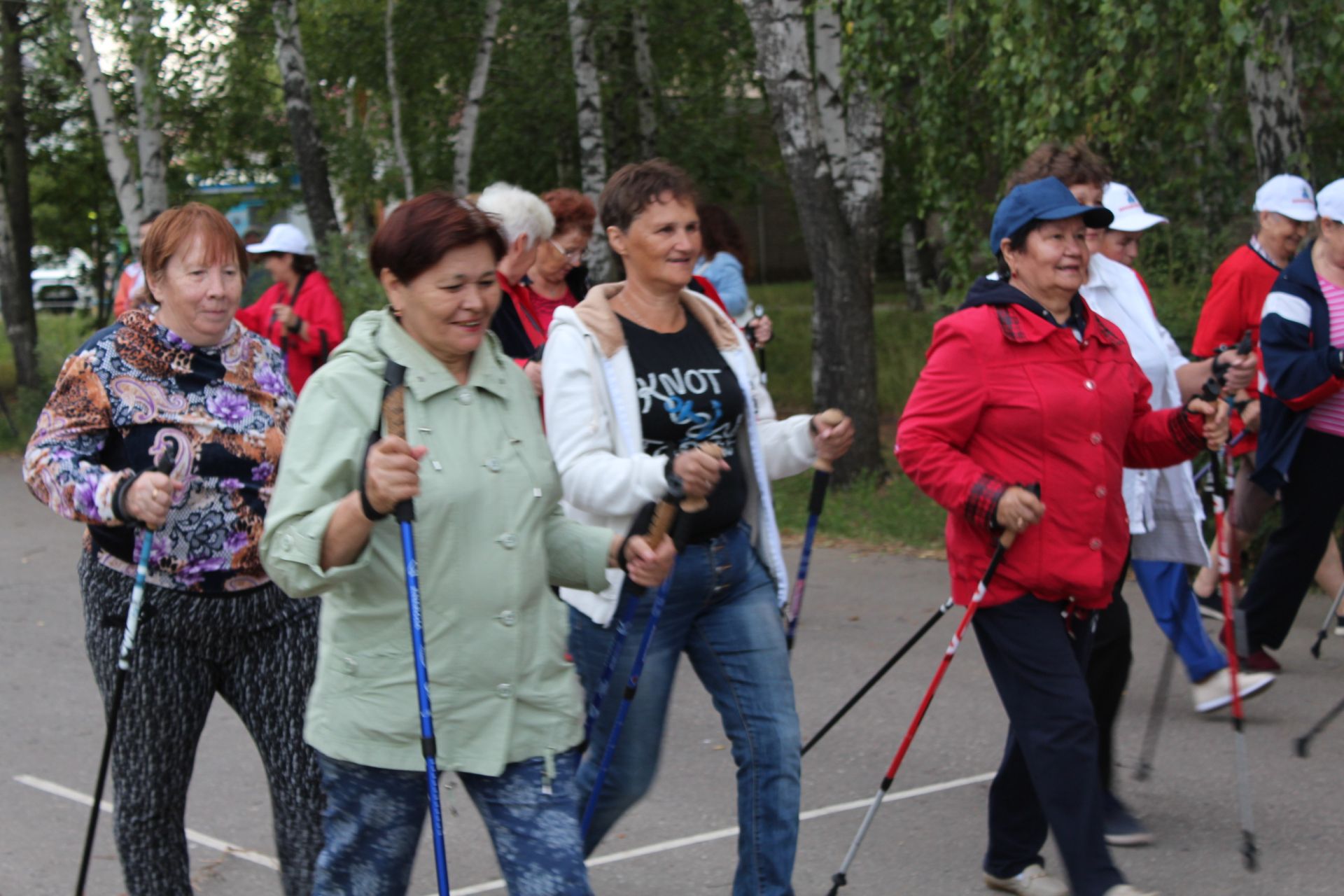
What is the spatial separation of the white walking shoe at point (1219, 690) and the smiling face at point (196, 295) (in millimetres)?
3793

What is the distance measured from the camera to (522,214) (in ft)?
16.7

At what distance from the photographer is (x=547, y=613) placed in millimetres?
3219

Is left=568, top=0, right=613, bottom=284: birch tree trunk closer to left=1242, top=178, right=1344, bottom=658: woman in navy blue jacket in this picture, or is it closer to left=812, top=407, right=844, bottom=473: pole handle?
left=1242, top=178, right=1344, bottom=658: woman in navy blue jacket

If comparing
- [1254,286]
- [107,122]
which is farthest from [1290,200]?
[107,122]

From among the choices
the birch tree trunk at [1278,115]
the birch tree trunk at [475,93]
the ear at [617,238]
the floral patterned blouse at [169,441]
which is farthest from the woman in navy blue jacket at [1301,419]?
the birch tree trunk at [475,93]

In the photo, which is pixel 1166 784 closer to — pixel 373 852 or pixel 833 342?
pixel 373 852

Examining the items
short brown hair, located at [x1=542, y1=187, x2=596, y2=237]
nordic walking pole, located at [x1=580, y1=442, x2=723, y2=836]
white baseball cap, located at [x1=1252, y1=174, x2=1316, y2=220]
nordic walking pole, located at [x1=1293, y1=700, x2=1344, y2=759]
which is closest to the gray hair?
short brown hair, located at [x1=542, y1=187, x2=596, y2=237]

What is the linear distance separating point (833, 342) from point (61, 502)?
838 cm

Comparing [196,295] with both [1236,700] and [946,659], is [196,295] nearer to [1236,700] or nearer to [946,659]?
[946,659]

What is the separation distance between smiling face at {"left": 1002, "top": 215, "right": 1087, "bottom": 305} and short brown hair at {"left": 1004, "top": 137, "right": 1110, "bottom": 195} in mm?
801

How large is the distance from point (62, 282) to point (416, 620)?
122 ft

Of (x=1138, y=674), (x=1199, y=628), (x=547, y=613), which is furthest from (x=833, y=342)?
(x=547, y=613)

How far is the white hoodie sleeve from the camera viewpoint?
12.1 ft

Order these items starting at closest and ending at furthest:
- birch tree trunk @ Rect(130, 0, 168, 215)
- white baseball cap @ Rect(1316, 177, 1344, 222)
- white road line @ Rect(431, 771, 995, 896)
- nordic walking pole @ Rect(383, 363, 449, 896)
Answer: nordic walking pole @ Rect(383, 363, 449, 896) → white road line @ Rect(431, 771, 995, 896) → white baseball cap @ Rect(1316, 177, 1344, 222) → birch tree trunk @ Rect(130, 0, 168, 215)
